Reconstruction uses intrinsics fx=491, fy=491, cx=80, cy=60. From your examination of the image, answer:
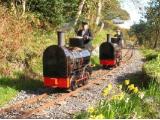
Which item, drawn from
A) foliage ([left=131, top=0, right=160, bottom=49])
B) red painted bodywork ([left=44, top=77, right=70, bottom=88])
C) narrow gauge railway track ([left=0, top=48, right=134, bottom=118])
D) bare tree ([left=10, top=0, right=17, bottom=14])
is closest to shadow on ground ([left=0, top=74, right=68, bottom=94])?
red painted bodywork ([left=44, top=77, right=70, bottom=88])

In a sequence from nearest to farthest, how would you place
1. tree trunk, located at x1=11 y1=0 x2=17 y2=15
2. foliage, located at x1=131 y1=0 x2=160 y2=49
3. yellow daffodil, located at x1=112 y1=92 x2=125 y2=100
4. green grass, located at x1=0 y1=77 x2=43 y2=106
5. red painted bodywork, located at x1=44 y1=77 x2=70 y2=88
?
1. yellow daffodil, located at x1=112 y1=92 x2=125 y2=100
2. green grass, located at x1=0 y1=77 x2=43 y2=106
3. red painted bodywork, located at x1=44 y1=77 x2=70 y2=88
4. tree trunk, located at x1=11 y1=0 x2=17 y2=15
5. foliage, located at x1=131 y1=0 x2=160 y2=49

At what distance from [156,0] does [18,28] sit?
37598 mm

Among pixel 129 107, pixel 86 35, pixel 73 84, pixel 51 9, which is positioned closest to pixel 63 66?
pixel 73 84

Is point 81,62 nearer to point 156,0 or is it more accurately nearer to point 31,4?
point 31,4

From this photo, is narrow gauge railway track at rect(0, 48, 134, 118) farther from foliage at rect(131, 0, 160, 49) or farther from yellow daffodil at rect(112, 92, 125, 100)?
foliage at rect(131, 0, 160, 49)

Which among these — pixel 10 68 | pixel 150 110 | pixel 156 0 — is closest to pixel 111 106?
pixel 150 110

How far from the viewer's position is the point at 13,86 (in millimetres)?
15625

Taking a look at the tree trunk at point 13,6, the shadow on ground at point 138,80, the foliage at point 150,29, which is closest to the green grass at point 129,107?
the shadow on ground at point 138,80

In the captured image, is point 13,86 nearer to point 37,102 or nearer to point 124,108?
point 37,102

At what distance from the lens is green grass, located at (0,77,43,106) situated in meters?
14.2

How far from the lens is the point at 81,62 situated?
16609mm

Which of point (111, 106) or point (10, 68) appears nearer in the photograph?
point (111, 106)

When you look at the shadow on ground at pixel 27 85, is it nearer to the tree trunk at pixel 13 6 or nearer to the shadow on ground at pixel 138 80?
the shadow on ground at pixel 138 80

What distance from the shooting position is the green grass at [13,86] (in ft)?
46.5
